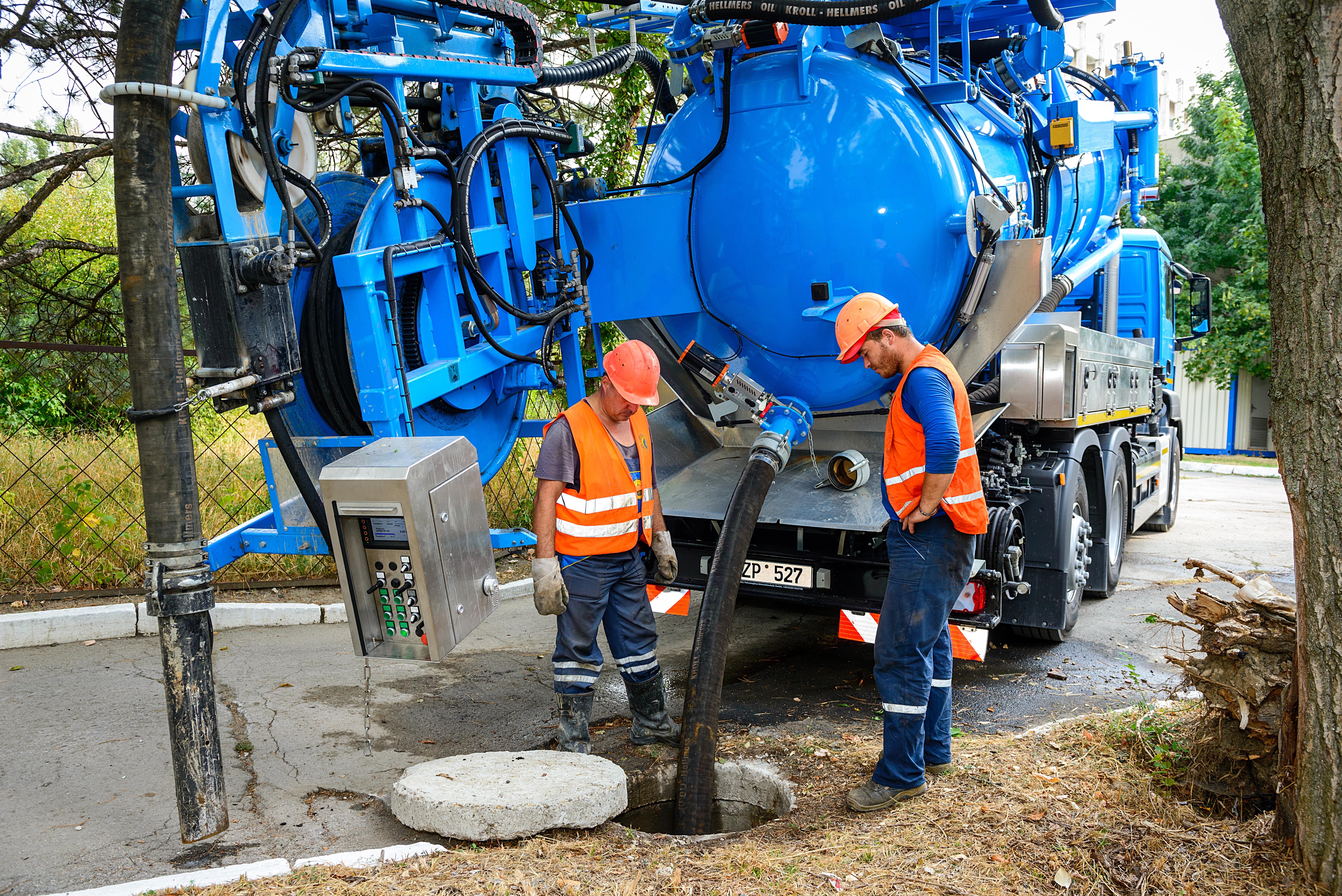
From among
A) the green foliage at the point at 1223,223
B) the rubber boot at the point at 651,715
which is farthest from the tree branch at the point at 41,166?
the green foliage at the point at 1223,223

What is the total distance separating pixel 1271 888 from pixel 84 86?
24.3 feet

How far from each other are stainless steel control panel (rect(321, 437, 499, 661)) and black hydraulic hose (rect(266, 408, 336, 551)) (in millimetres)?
193

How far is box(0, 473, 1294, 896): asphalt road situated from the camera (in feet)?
10.9

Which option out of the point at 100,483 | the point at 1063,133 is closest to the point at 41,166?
the point at 100,483

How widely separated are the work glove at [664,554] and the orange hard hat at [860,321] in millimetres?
1125

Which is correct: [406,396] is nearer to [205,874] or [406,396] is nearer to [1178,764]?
[205,874]

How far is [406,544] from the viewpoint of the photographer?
3475 millimetres

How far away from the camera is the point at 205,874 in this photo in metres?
2.93

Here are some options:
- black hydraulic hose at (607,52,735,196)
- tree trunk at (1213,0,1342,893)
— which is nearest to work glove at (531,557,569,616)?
black hydraulic hose at (607,52,735,196)

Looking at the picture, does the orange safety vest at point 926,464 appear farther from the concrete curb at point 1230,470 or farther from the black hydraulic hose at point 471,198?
the concrete curb at point 1230,470

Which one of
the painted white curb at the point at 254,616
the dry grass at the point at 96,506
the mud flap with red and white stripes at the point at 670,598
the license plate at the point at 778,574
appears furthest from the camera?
the dry grass at the point at 96,506

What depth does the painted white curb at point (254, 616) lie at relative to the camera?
5785 millimetres

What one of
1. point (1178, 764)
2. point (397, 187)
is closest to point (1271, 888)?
point (1178, 764)

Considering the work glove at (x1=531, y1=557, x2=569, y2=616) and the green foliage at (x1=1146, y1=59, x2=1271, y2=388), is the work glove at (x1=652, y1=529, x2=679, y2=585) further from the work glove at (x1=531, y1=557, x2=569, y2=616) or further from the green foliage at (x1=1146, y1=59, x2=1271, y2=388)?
the green foliage at (x1=1146, y1=59, x2=1271, y2=388)
